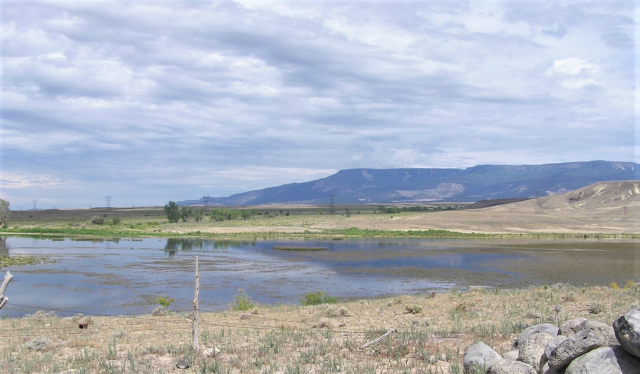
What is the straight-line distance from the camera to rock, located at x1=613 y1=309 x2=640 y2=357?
6570 millimetres

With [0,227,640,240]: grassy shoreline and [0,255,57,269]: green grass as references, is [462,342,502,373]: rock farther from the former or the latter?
[0,227,640,240]: grassy shoreline

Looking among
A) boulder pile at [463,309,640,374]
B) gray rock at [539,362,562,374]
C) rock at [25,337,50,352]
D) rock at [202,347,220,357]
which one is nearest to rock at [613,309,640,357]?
boulder pile at [463,309,640,374]

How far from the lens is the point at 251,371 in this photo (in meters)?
9.35

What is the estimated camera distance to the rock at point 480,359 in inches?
329

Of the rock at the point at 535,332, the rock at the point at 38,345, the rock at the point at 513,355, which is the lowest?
the rock at the point at 38,345

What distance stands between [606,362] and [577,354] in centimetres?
43

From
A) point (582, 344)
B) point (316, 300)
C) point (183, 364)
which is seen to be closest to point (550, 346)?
point (582, 344)

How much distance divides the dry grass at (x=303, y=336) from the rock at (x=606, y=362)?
2174 millimetres

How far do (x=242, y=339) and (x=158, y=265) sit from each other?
26.9 metres

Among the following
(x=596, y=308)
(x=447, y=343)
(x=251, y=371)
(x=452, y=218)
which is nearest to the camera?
(x=251, y=371)

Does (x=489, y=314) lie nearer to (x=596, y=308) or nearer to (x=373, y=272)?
(x=596, y=308)

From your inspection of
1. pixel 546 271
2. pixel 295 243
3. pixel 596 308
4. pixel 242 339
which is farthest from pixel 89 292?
pixel 295 243

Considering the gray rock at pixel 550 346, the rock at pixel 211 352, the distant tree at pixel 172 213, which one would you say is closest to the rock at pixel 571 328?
the gray rock at pixel 550 346

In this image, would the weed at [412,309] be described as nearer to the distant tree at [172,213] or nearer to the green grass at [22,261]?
the green grass at [22,261]
